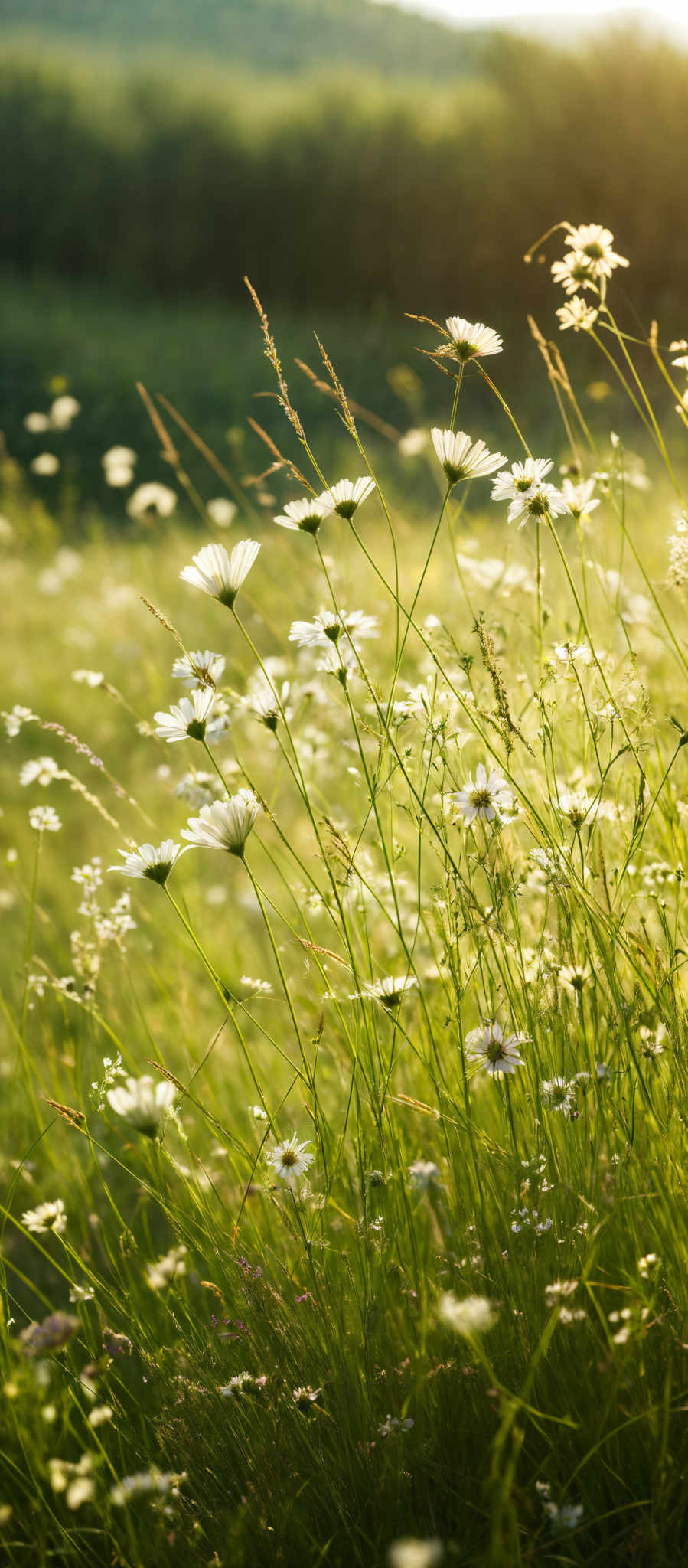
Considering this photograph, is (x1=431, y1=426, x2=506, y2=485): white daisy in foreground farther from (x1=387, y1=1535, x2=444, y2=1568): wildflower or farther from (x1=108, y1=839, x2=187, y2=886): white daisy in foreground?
(x1=387, y1=1535, x2=444, y2=1568): wildflower

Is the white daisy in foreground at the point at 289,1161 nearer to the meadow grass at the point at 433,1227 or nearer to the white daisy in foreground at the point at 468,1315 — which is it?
the meadow grass at the point at 433,1227

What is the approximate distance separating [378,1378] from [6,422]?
35.5 feet


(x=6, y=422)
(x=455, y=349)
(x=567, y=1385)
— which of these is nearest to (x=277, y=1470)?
(x=567, y=1385)

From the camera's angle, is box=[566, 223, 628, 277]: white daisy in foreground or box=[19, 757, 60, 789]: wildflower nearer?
box=[566, 223, 628, 277]: white daisy in foreground

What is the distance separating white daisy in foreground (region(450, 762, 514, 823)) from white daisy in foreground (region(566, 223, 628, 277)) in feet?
2.20

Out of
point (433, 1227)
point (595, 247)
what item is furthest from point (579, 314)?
point (433, 1227)

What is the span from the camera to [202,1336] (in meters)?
1.29

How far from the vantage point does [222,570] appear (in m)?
1.22

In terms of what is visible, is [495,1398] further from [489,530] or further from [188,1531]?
[489,530]

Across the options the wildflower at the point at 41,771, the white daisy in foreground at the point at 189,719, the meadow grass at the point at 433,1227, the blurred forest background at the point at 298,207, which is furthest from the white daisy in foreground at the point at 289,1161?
the blurred forest background at the point at 298,207

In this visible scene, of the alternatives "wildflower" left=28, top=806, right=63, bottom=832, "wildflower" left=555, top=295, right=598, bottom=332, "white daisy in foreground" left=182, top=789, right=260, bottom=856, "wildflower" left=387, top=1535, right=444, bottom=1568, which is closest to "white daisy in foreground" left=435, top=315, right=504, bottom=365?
"wildflower" left=555, top=295, right=598, bottom=332

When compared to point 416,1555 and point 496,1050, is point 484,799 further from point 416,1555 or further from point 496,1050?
point 416,1555

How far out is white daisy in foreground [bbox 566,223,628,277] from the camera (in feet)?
4.32

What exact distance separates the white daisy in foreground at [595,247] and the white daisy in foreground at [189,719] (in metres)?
0.75
